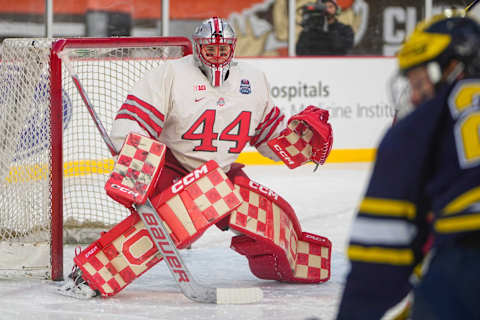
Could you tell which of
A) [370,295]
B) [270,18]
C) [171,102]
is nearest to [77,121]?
[171,102]

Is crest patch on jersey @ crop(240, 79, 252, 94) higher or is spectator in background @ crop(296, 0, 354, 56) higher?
spectator in background @ crop(296, 0, 354, 56)

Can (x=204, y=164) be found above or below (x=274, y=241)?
above

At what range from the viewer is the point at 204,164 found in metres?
3.14

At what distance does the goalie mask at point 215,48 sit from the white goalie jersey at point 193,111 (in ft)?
0.14

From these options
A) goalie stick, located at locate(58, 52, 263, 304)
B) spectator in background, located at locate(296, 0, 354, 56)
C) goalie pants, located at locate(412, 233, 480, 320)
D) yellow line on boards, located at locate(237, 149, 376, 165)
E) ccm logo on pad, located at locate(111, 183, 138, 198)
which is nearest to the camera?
goalie pants, located at locate(412, 233, 480, 320)

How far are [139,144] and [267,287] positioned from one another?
30.9 inches

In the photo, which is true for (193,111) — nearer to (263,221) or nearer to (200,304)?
(263,221)

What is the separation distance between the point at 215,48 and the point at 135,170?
1.90ft

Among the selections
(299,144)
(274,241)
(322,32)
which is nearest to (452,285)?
(274,241)

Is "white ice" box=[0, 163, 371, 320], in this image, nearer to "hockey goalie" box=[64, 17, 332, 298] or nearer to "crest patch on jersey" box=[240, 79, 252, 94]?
"hockey goalie" box=[64, 17, 332, 298]

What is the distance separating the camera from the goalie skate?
3.16 meters

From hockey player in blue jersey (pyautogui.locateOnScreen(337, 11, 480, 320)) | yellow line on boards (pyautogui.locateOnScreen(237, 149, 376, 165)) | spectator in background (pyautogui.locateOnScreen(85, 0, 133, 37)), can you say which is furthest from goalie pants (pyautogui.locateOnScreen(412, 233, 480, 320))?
spectator in background (pyautogui.locateOnScreen(85, 0, 133, 37))

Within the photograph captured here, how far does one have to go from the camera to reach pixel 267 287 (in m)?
3.41

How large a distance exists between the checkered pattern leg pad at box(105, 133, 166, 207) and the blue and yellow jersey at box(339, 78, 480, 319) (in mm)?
1627
